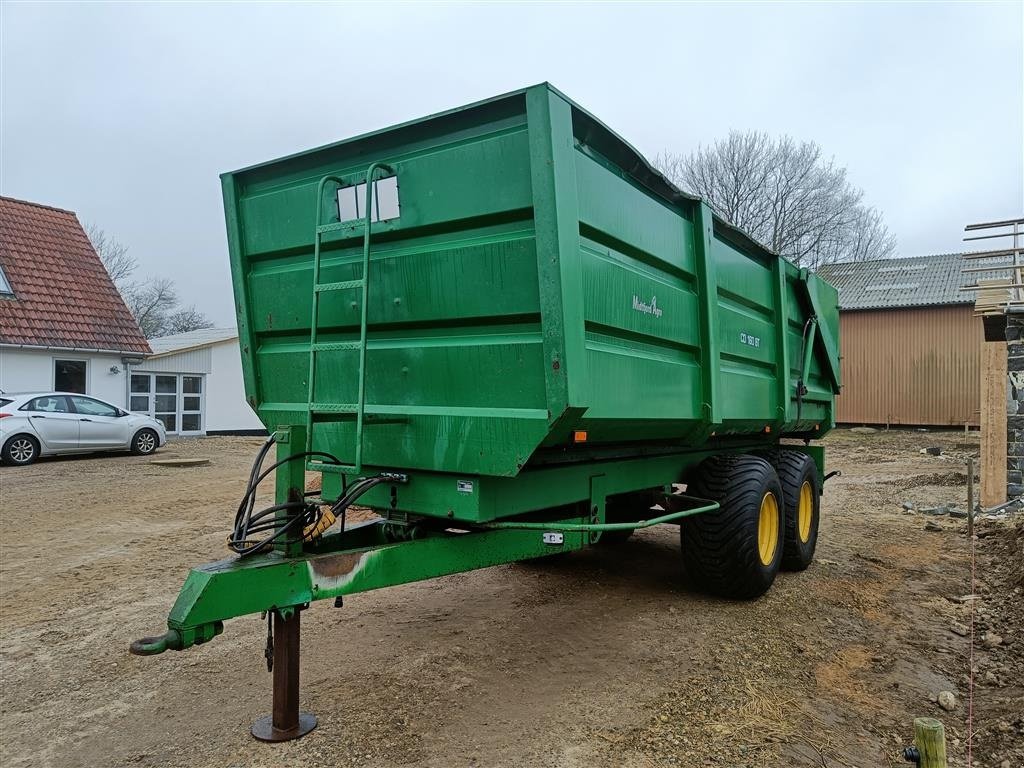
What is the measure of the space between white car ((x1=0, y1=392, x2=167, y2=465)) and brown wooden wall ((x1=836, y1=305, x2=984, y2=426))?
18.7 metres

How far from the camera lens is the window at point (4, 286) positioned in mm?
15430

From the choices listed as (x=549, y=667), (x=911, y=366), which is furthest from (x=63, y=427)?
(x=911, y=366)

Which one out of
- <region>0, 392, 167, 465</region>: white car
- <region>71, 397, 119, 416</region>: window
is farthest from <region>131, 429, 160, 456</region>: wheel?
<region>71, 397, 119, 416</region>: window

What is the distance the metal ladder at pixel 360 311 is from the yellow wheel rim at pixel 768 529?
3.14 m

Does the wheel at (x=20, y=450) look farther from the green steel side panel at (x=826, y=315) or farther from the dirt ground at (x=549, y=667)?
the green steel side panel at (x=826, y=315)

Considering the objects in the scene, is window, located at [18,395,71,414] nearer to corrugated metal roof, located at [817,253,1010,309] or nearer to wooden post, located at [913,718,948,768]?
wooden post, located at [913,718,948,768]

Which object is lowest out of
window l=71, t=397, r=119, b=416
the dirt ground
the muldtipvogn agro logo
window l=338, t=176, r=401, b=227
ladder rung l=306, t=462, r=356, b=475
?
the dirt ground

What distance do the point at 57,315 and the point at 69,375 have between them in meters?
1.33

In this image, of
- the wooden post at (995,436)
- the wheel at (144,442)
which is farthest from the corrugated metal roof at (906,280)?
the wheel at (144,442)

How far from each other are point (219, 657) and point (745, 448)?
4.01 metres

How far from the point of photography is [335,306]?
3.63 meters

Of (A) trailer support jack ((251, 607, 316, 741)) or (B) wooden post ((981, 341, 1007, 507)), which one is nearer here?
(A) trailer support jack ((251, 607, 316, 741))

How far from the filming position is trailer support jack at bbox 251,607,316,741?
2.82 m

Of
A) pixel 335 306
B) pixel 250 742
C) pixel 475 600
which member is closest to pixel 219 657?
pixel 250 742
